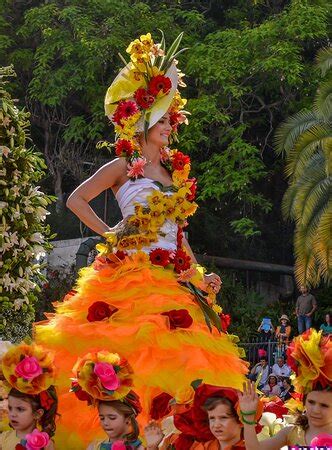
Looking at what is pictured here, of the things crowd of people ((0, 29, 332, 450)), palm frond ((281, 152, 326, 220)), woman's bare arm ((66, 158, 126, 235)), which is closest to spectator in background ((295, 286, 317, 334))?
palm frond ((281, 152, 326, 220))

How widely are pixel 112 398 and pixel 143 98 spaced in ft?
8.57

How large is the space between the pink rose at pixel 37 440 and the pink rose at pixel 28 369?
0.27m

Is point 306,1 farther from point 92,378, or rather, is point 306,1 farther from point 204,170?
point 92,378

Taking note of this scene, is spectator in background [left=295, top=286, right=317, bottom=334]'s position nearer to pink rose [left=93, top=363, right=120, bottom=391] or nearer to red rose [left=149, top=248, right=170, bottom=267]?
red rose [left=149, top=248, right=170, bottom=267]

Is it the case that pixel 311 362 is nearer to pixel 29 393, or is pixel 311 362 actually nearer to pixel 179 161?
pixel 29 393

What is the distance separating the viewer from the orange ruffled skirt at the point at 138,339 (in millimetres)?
6883

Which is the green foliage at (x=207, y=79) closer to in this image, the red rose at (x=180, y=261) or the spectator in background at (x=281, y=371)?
the spectator in background at (x=281, y=371)

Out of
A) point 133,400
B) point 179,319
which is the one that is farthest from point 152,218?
point 133,400

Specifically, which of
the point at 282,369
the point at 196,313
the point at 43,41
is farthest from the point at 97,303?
the point at 43,41

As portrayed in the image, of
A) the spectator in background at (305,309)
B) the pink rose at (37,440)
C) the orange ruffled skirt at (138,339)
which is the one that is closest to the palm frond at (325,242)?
the spectator in background at (305,309)

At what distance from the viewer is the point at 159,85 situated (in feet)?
26.8

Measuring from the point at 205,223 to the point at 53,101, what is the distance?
3883 millimetres

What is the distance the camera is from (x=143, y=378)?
6.88 m

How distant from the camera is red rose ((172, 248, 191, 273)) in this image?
25.6 ft
